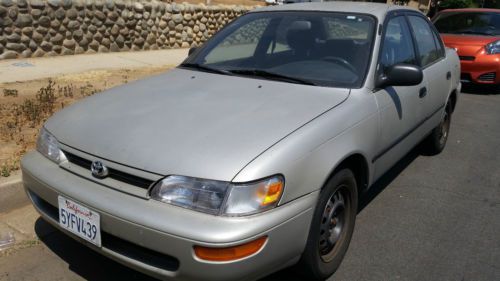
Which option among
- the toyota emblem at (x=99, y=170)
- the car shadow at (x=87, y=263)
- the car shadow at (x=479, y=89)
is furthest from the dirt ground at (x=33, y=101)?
the car shadow at (x=479, y=89)

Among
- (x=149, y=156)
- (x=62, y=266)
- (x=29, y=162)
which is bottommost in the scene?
(x=62, y=266)

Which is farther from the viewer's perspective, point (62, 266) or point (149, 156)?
point (62, 266)

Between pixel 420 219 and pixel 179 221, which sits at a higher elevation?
pixel 179 221

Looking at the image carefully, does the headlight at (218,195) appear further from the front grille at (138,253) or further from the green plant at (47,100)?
the green plant at (47,100)

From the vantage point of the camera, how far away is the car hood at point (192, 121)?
240cm

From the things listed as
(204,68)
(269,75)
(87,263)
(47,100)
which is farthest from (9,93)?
(269,75)

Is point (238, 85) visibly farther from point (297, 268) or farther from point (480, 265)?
point (480, 265)

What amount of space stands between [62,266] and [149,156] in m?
1.13

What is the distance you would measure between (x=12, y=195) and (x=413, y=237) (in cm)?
297

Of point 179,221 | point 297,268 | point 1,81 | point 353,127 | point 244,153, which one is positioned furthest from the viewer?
point 1,81

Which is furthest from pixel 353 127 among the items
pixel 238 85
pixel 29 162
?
pixel 29 162

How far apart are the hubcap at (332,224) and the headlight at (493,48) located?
685 centimetres

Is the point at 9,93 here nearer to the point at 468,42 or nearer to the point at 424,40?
the point at 424,40

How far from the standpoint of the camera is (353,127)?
2955 millimetres
